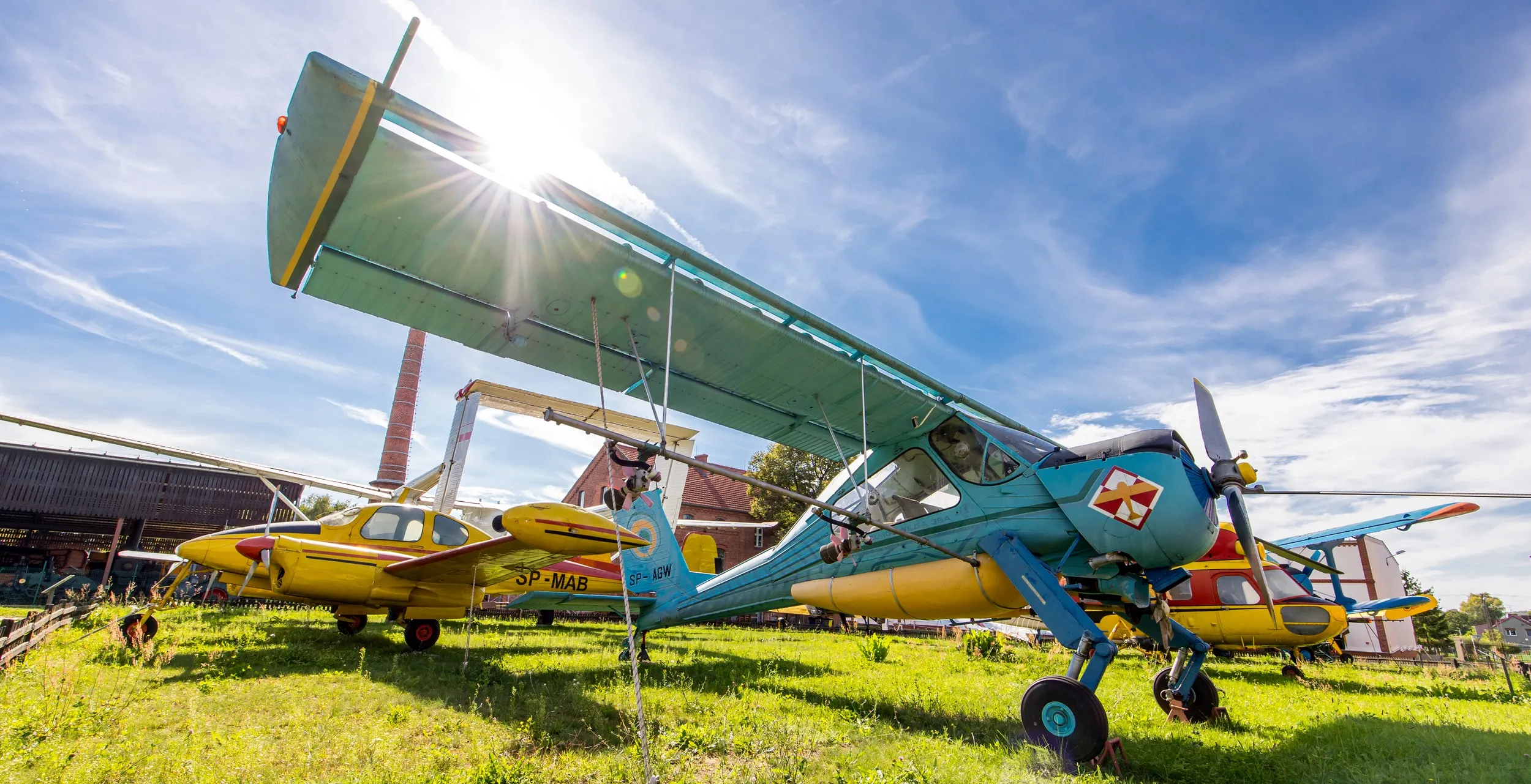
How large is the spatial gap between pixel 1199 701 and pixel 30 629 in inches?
514

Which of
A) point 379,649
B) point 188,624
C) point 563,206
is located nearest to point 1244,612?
point 563,206

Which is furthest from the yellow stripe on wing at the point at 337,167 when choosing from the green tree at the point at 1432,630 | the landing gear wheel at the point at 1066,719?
the green tree at the point at 1432,630

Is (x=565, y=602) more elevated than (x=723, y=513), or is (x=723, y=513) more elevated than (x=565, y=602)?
(x=723, y=513)

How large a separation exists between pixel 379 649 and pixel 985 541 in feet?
28.0

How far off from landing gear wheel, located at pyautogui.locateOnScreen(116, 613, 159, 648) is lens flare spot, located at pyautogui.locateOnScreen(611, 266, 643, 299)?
7.09 metres

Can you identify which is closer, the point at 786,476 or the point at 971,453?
the point at 971,453

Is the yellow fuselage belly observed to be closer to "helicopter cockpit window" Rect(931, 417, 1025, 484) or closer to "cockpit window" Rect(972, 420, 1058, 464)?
"cockpit window" Rect(972, 420, 1058, 464)

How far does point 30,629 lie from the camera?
23.1 feet

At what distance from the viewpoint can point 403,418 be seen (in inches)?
1921

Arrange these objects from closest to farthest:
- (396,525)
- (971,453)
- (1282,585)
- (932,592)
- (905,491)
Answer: (932,592) < (971,453) < (905,491) < (396,525) < (1282,585)

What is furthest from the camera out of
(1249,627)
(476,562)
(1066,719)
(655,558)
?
(1249,627)

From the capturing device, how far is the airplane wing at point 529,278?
12.7 feet

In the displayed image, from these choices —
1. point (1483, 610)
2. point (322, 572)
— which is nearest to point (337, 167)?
point (322, 572)

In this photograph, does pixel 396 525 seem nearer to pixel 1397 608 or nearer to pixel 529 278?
pixel 529 278
